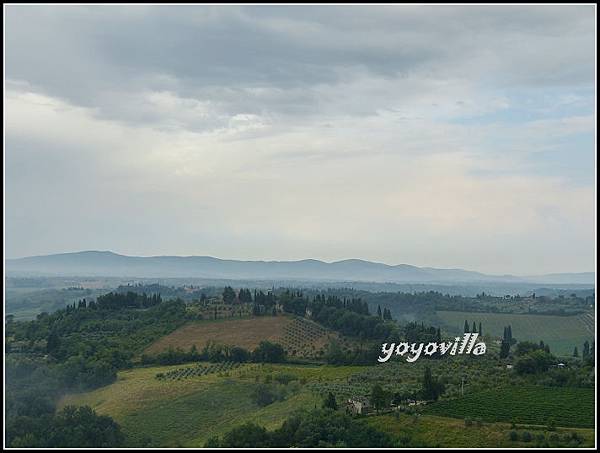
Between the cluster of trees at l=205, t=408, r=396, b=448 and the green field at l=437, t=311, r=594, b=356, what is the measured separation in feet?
214

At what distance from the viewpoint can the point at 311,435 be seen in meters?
41.0

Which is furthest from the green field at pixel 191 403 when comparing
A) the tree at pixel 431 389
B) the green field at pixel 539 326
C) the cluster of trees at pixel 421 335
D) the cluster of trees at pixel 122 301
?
the green field at pixel 539 326

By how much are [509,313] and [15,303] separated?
4160 inches

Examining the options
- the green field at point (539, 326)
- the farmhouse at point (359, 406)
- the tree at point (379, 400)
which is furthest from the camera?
the green field at point (539, 326)

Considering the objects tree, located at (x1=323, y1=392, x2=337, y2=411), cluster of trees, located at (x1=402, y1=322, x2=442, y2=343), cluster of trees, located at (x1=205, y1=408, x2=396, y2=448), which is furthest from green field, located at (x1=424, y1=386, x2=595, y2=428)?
cluster of trees, located at (x1=402, y1=322, x2=442, y2=343)

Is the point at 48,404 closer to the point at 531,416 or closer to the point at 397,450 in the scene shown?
the point at 397,450

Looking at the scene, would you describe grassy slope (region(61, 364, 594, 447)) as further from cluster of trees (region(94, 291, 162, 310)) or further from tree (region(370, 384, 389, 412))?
cluster of trees (region(94, 291, 162, 310))

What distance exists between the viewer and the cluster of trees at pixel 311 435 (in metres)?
40.1

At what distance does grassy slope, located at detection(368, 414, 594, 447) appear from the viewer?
1545 inches

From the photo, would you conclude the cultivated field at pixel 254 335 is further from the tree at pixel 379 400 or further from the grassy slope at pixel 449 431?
the grassy slope at pixel 449 431

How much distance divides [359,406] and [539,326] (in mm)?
86018

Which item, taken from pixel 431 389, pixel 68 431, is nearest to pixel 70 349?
pixel 68 431

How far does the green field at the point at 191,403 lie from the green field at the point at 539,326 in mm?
51964

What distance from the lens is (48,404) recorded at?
6284 centimetres
